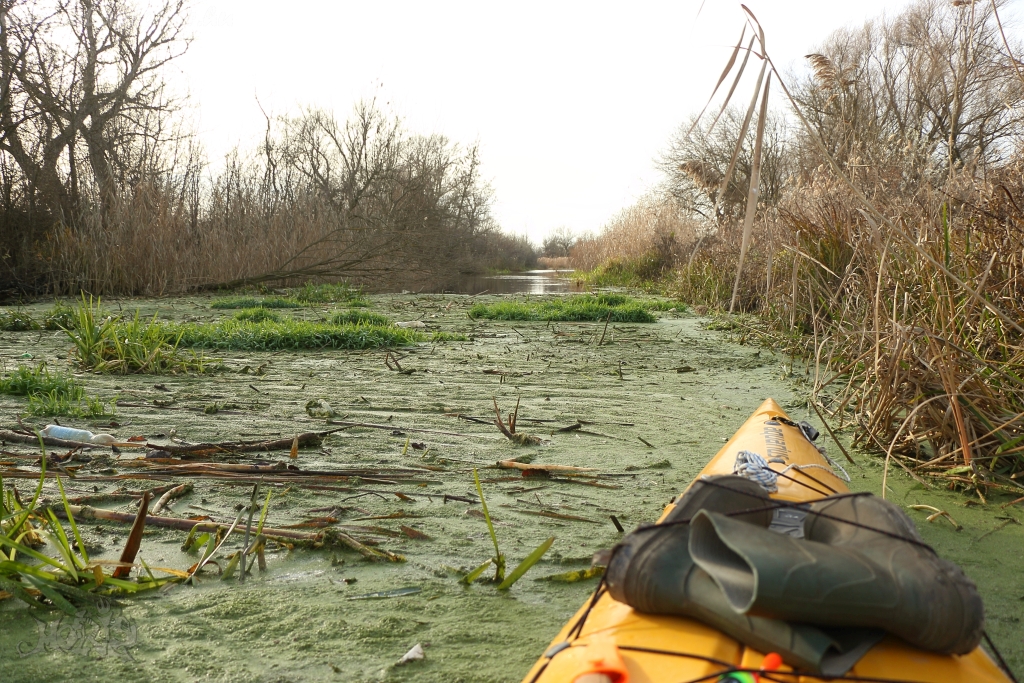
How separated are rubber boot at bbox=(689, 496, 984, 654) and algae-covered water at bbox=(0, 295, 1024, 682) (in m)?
0.64

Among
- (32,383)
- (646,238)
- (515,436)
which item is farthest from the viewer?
(646,238)

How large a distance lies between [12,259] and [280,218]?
4993mm

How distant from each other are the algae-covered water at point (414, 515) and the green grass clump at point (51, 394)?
0.11 meters

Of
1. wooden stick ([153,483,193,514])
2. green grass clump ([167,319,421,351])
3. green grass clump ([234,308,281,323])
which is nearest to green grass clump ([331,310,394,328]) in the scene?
green grass clump ([234,308,281,323])

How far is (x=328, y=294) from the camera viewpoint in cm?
1243

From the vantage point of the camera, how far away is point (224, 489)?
244 centimetres

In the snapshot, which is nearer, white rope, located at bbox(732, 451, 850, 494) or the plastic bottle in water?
white rope, located at bbox(732, 451, 850, 494)

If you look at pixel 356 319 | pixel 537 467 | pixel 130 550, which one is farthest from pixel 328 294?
pixel 130 550

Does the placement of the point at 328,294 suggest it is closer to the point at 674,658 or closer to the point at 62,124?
the point at 62,124

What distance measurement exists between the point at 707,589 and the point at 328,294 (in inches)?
470

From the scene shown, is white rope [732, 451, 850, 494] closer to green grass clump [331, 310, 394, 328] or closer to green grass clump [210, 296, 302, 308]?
green grass clump [331, 310, 394, 328]

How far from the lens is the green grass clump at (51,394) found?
3477mm

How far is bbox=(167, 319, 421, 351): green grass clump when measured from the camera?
6.13m

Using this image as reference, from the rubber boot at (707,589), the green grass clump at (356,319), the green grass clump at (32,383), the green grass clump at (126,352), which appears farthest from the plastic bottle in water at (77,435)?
the green grass clump at (356,319)
